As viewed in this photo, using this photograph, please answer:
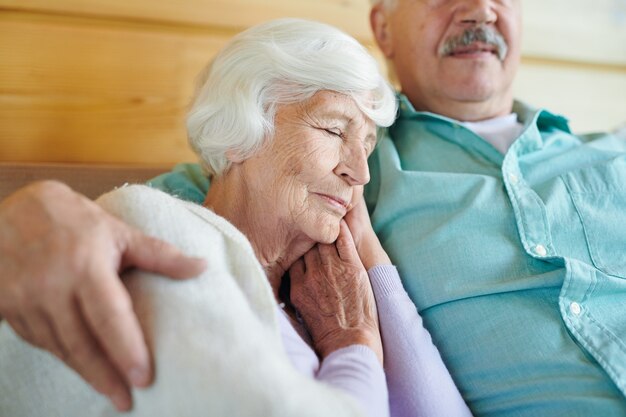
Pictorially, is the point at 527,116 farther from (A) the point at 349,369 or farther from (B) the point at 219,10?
(A) the point at 349,369

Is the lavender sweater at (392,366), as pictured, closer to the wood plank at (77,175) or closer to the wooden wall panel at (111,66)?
the wood plank at (77,175)

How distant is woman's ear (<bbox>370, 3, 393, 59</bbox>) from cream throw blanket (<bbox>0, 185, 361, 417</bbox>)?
3.53ft

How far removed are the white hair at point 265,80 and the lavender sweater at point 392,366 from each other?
0.39m

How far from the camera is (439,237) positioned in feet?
4.62

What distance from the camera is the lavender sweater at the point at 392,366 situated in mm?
1029

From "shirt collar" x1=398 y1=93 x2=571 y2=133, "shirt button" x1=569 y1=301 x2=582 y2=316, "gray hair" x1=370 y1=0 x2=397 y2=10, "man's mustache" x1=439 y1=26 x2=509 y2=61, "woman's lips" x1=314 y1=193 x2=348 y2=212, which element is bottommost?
"shirt button" x1=569 y1=301 x2=582 y2=316

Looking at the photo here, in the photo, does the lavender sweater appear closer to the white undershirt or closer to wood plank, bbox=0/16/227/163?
the white undershirt

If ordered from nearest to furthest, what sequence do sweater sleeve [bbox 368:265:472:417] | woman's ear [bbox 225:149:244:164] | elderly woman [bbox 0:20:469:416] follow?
elderly woman [bbox 0:20:469:416], sweater sleeve [bbox 368:265:472:417], woman's ear [bbox 225:149:244:164]

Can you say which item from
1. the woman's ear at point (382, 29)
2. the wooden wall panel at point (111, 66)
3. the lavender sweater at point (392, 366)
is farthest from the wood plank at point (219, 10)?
the lavender sweater at point (392, 366)

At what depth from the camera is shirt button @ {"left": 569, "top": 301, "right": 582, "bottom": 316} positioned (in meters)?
1.28

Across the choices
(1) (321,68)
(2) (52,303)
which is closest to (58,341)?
(2) (52,303)

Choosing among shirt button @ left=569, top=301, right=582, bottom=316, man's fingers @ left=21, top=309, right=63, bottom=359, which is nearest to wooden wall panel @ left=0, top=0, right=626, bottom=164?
man's fingers @ left=21, top=309, right=63, bottom=359

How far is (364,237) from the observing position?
1.41 m

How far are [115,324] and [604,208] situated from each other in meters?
1.20
